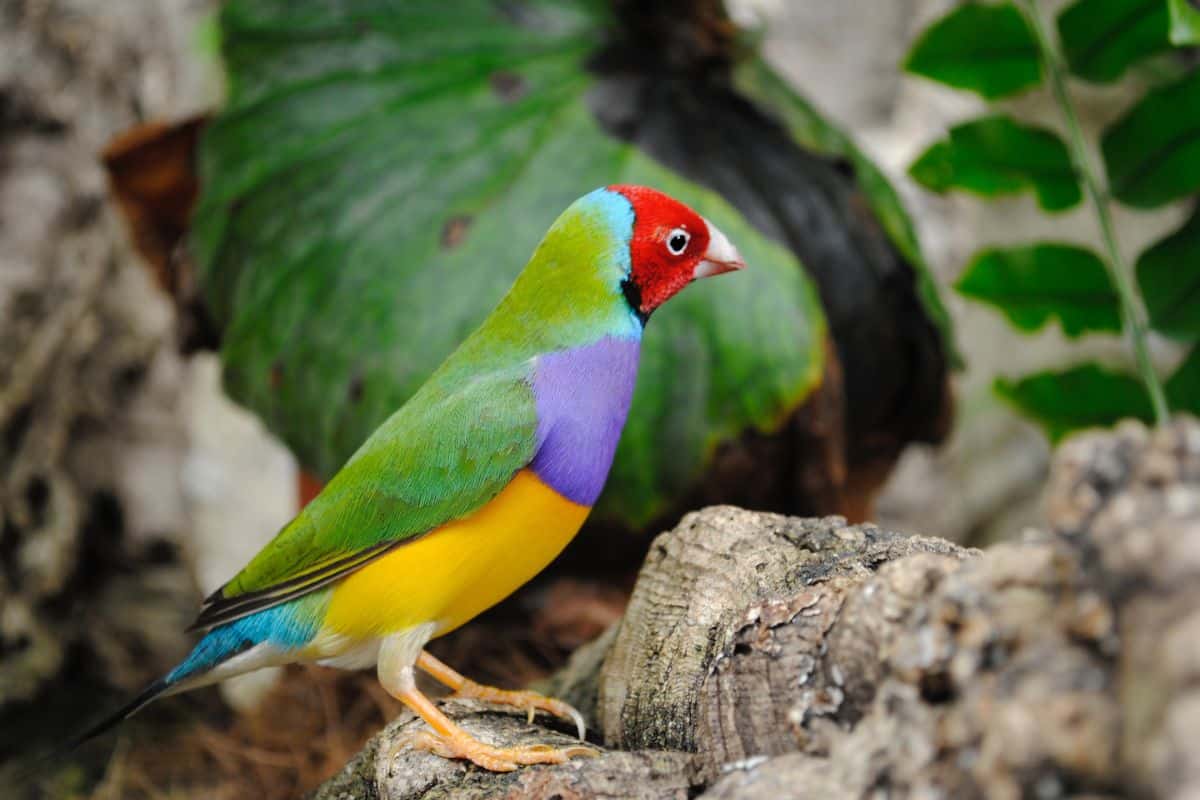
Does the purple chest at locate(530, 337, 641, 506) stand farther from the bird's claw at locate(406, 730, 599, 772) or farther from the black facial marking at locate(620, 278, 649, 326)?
the bird's claw at locate(406, 730, 599, 772)

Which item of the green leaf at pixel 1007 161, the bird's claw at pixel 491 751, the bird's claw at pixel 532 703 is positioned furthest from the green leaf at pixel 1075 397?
the bird's claw at pixel 491 751

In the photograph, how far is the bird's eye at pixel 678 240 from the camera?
1711mm

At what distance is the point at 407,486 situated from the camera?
5.43 ft

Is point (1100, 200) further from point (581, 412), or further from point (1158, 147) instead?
point (581, 412)

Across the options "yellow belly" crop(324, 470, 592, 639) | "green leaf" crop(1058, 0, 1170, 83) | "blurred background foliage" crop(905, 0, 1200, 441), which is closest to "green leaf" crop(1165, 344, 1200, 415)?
"blurred background foliage" crop(905, 0, 1200, 441)

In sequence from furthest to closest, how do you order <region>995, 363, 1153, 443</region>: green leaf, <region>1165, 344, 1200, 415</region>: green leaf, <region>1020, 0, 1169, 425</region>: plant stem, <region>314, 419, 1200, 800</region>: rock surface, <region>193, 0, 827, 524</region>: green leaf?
<region>193, 0, 827, 524</region>: green leaf < <region>995, 363, 1153, 443</region>: green leaf < <region>1165, 344, 1200, 415</region>: green leaf < <region>1020, 0, 1169, 425</region>: plant stem < <region>314, 419, 1200, 800</region>: rock surface

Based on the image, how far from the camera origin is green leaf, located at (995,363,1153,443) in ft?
8.04

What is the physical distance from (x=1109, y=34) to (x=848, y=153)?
889 mm

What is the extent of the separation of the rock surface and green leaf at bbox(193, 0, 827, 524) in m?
0.89

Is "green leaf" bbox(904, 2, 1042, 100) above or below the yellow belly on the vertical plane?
above

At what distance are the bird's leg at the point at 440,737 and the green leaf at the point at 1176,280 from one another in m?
1.46

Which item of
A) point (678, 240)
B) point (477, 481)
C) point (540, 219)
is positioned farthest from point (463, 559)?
point (540, 219)

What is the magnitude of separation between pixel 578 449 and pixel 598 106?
57.0 inches

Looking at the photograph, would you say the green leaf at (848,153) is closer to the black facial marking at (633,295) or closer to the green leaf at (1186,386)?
the green leaf at (1186,386)
